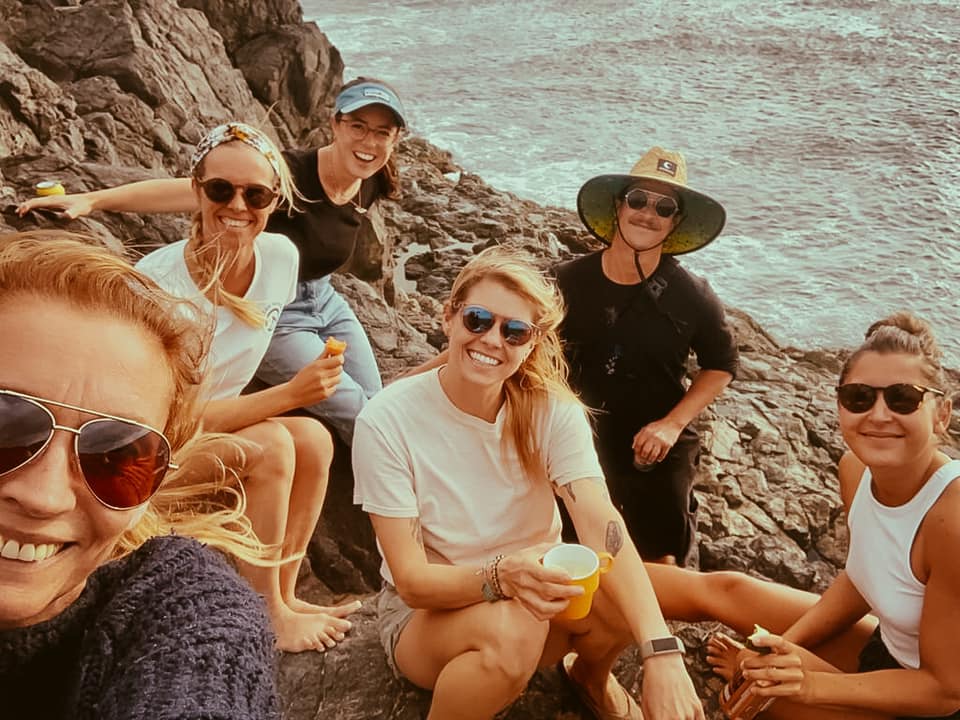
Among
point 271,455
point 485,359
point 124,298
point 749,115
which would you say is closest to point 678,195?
point 485,359

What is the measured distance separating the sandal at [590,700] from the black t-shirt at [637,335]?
1.50 metres

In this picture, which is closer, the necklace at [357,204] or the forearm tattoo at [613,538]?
the forearm tattoo at [613,538]

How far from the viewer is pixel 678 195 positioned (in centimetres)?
494

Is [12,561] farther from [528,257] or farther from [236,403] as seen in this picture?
[528,257]

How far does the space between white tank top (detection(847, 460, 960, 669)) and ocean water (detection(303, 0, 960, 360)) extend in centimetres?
1023

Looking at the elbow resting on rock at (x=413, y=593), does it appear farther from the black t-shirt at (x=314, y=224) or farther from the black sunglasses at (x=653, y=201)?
the black sunglasses at (x=653, y=201)

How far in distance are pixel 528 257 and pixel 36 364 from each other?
2.80 meters

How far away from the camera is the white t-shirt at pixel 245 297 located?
12.8ft

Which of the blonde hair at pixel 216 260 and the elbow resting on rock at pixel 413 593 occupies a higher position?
the blonde hair at pixel 216 260

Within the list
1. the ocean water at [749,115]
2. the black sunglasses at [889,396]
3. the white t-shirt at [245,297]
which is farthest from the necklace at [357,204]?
Result: the ocean water at [749,115]

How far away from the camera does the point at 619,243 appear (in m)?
4.91

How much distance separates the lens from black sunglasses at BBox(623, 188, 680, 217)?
4875 millimetres

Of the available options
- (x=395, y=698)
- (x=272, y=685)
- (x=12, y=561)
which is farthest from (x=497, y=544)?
(x=12, y=561)

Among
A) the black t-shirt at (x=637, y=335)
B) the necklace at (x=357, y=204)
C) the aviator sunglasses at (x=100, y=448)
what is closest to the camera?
the aviator sunglasses at (x=100, y=448)
